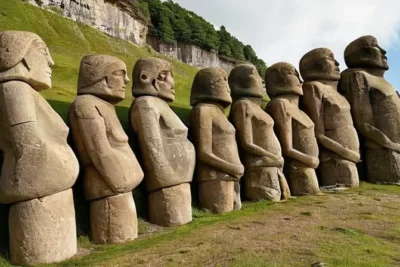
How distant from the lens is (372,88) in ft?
46.5

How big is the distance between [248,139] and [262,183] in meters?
1.01

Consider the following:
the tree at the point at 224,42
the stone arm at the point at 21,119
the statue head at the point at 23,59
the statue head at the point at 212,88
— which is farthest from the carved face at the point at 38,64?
the tree at the point at 224,42

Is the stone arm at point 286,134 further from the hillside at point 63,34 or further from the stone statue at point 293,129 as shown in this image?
the hillside at point 63,34

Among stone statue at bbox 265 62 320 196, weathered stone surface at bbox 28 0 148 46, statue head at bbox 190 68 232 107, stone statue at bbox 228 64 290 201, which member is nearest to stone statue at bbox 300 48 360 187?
stone statue at bbox 265 62 320 196

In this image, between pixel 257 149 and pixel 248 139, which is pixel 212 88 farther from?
pixel 257 149

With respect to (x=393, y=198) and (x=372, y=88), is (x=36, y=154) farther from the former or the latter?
(x=372, y=88)

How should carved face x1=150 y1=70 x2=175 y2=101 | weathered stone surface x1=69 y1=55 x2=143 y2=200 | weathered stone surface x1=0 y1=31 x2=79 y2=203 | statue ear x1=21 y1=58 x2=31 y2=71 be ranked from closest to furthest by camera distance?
weathered stone surface x1=0 y1=31 x2=79 y2=203 < statue ear x1=21 y1=58 x2=31 y2=71 < weathered stone surface x1=69 y1=55 x2=143 y2=200 < carved face x1=150 y1=70 x2=175 y2=101

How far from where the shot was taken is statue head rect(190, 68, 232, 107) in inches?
429

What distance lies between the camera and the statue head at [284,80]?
12.8 metres

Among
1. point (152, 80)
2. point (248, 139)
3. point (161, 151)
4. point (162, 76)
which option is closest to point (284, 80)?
point (248, 139)

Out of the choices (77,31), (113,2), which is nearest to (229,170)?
(77,31)

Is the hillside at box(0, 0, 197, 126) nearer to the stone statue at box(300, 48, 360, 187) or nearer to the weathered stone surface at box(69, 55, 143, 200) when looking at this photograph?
the stone statue at box(300, 48, 360, 187)

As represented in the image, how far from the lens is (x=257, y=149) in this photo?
36.9ft

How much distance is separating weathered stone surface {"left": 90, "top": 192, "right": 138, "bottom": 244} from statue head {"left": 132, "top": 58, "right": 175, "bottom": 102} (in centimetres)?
237
